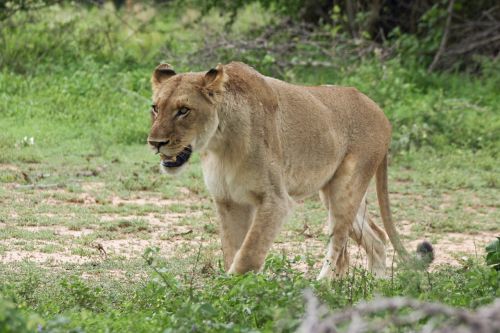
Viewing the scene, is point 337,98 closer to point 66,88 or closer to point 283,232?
point 283,232

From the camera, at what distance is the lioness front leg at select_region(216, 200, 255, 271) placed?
582cm

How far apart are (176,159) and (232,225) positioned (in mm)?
620

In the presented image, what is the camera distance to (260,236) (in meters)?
5.64

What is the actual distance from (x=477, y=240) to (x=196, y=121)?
3.08 meters

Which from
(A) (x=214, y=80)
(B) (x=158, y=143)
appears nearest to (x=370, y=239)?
(A) (x=214, y=80)

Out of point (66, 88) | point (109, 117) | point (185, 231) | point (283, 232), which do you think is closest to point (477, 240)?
point (283, 232)

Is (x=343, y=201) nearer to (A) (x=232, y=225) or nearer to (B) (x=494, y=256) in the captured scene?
(A) (x=232, y=225)

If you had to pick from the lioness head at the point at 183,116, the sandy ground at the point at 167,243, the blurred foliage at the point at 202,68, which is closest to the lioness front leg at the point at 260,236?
the lioness head at the point at 183,116

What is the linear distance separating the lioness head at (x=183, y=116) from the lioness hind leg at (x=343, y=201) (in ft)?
3.92

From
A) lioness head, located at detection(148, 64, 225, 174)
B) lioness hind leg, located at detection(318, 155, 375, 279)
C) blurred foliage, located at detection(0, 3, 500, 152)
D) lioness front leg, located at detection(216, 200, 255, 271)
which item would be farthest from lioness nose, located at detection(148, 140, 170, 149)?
blurred foliage, located at detection(0, 3, 500, 152)

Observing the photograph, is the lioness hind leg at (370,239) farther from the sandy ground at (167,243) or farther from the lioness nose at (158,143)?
the lioness nose at (158,143)

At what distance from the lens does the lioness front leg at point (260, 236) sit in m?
5.59

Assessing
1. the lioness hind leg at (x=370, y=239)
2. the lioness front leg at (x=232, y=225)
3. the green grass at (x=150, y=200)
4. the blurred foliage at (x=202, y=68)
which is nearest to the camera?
the green grass at (x=150, y=200)

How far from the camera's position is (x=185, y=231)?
7.61m
